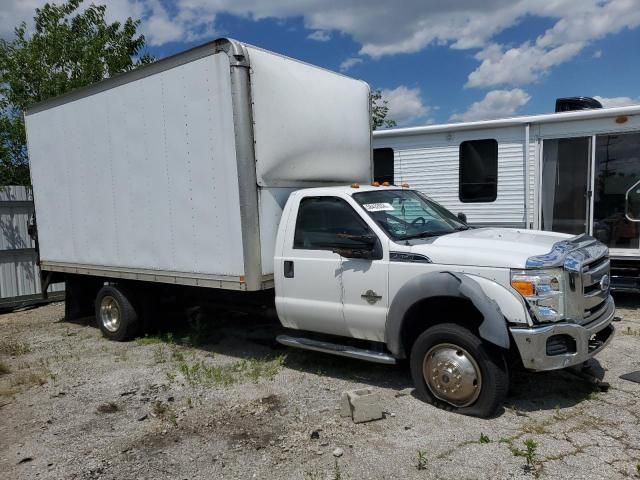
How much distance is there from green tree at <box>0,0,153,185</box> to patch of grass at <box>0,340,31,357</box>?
558cm

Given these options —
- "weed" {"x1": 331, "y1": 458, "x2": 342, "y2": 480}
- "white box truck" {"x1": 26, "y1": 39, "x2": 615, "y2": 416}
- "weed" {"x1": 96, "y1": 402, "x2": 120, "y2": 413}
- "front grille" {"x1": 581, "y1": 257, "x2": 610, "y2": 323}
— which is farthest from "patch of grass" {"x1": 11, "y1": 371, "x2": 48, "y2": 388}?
"front grille" {"x1": 581, "y1": 257, "x2": 610, "y2": 323}

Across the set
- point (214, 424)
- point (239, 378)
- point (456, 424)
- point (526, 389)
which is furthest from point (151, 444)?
point (526, 389)

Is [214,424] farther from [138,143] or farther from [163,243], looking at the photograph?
[138,143]

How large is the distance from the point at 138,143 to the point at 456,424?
4680 mm

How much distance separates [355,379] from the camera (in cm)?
547

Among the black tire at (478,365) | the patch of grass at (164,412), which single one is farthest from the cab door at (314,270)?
the patch of grass at (164,412)

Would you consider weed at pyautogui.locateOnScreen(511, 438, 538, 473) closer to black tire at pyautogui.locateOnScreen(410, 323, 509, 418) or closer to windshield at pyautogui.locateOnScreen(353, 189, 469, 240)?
black tire at pyautogui.locateOnScreen(410, 323, 509, 418)

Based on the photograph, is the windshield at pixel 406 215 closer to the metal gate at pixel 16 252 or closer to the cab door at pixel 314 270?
the cab door at pixel 314 270

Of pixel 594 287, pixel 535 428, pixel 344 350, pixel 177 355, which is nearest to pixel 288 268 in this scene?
pixel 344 350

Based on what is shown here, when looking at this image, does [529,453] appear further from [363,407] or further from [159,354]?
[159,354]

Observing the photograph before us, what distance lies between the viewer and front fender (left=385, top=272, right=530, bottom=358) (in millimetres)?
4129

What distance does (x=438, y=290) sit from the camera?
4.44 meters

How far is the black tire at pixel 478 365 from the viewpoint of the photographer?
4.26 metres

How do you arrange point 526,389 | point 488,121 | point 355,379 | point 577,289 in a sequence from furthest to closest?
1. point 488,121
2. point 355,379
3. point 526,389
4. point 577,289
